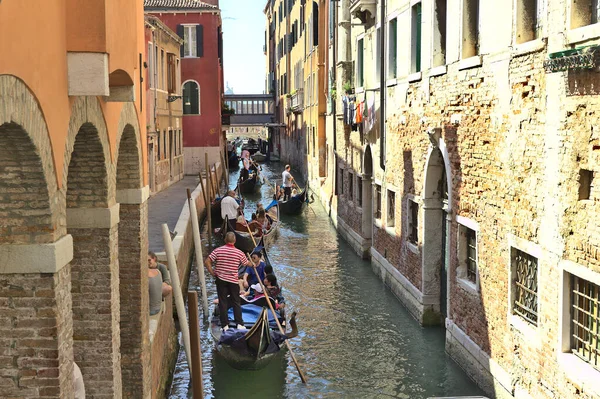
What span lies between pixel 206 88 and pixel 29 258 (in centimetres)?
2536

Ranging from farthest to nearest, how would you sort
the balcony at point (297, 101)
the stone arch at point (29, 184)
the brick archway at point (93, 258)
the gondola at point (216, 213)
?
the balcony at point (297, 101), the gondola at point (216, 213), the brick archway at point (93, 258), the stone arch at point (29, 184)

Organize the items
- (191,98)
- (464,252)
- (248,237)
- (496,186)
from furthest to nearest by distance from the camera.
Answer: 1. (191,98)
2. (248,237)
3. (464,252)
4. (496,186)

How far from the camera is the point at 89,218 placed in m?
5.21

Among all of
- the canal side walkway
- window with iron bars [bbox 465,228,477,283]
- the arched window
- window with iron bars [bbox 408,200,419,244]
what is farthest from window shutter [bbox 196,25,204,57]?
window with iron bars [bbox 465,228,477,283]

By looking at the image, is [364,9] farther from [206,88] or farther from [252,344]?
[206,88]

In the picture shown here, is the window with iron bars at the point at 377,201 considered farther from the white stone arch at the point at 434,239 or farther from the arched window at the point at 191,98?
the arched window at the point at 191,98

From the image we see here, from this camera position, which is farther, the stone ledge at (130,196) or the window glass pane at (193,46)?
the window glass pane at (193,46)

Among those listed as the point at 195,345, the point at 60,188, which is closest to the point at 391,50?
the point at 195,345

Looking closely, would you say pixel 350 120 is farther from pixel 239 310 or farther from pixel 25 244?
pixel 25 244

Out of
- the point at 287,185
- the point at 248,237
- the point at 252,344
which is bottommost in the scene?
the point at 252,344

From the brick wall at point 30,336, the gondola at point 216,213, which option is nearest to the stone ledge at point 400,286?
the gondola at point 216,213

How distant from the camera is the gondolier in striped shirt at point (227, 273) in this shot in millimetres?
8625

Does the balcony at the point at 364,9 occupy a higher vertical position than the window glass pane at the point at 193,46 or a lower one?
lower

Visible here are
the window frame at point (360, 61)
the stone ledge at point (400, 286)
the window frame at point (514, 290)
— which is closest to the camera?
the window frame at point (514, 290)
